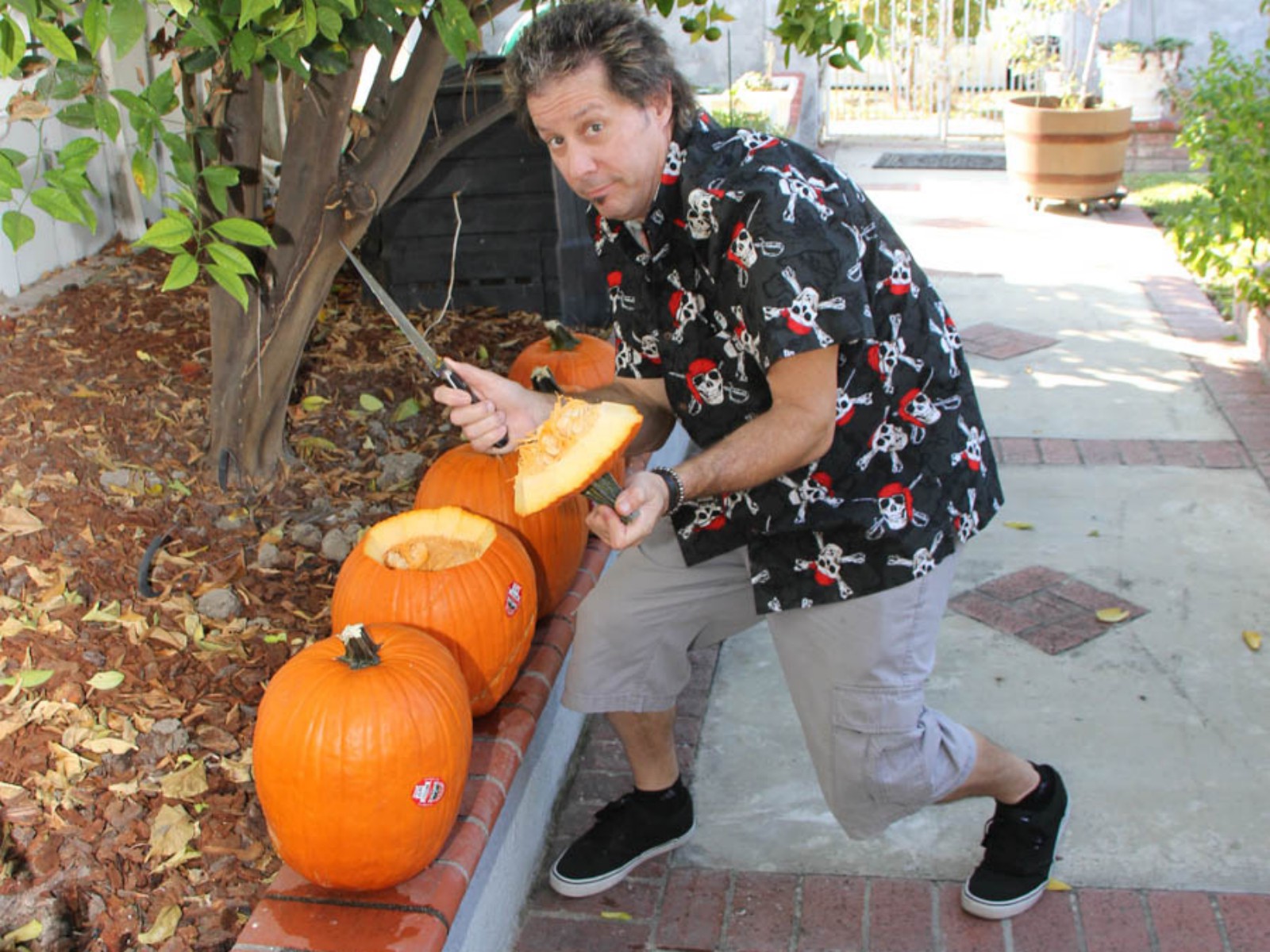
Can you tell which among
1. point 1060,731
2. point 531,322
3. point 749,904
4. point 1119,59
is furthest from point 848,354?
point 1119,59

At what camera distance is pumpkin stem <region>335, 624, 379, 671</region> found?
7.63 feet

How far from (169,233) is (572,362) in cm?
223

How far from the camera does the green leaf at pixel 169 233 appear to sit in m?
2.03

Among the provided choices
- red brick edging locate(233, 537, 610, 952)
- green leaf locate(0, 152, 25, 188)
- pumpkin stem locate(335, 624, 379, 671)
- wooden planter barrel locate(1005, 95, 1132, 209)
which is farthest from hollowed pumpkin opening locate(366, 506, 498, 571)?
wooden planter barrel locate(1005, 95, 1132, 209)

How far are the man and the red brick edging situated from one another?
221 mm

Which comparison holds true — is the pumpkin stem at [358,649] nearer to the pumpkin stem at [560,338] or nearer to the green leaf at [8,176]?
the green leaf at [8,176]

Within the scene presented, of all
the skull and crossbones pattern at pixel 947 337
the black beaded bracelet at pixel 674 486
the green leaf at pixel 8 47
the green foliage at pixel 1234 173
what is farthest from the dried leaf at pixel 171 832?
the green foliage at pixel 1234 173

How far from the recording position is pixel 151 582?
321cm

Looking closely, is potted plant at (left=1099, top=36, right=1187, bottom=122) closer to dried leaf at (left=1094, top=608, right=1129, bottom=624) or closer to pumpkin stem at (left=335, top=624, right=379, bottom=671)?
dried leaf at (left=1094, top=608, right=1129, bottom=624)

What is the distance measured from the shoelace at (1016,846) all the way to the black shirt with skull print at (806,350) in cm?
69

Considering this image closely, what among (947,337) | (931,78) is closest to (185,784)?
(947,337)

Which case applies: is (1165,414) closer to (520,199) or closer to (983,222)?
(520,199)

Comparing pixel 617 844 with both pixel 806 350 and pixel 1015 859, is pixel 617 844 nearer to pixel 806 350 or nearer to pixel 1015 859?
pixel 1015 859

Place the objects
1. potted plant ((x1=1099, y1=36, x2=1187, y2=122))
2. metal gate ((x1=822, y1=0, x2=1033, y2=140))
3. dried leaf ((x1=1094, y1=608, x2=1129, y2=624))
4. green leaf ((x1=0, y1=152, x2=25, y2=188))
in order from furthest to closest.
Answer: metal gate ((x1=822, y1=0, x2=1033, y2=140)) → potted plant ((x1=1099, y1=36, x2=1187, y2=122)) → dried leaf ((x1=1094, y1=608, x2=1129, y2=624)) → green leaf ((x1=0, y1=152, x2=25, y2=188))
